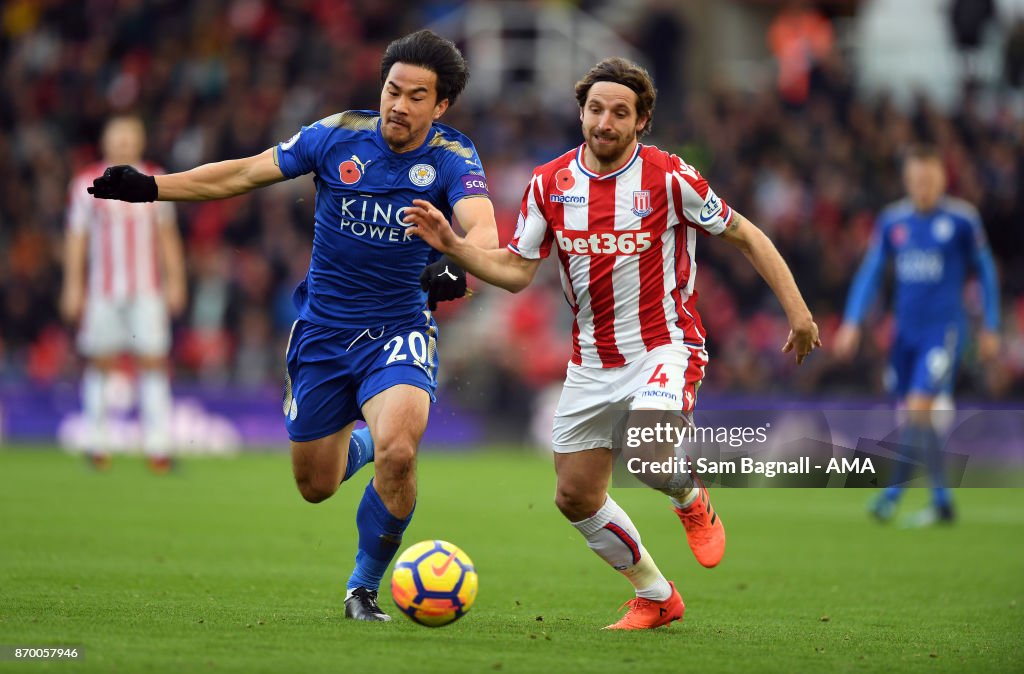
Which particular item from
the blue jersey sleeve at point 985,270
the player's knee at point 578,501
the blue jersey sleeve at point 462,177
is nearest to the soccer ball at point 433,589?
the player's knee at point 578,501

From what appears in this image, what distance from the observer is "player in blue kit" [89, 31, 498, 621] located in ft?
22.0

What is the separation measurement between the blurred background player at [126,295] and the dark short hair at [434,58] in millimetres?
6969

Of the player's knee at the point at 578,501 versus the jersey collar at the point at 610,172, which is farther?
the jersey collar at the point at 610,172

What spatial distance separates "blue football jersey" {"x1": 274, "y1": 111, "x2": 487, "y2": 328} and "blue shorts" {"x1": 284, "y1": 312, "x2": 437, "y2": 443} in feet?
0.24

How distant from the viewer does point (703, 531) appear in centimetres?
700

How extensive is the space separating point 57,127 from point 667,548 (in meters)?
15.3

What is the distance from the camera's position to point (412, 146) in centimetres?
701

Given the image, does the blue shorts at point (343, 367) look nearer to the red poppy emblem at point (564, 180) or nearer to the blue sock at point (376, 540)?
the blue sock at point (376, 540)

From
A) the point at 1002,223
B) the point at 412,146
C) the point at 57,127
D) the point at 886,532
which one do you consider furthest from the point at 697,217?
the point at 57,127

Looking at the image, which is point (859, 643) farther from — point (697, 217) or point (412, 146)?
point (412, 146)

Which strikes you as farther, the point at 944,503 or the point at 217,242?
the point at 217,242

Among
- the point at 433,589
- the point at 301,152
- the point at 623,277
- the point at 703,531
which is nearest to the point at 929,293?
the point at 703,531

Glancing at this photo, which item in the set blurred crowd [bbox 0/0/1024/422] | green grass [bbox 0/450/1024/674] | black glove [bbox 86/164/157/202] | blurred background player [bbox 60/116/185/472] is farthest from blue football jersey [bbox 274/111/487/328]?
blurred crowd [bbox 0/0/1024/422]

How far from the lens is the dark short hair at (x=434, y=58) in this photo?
6906 mm
